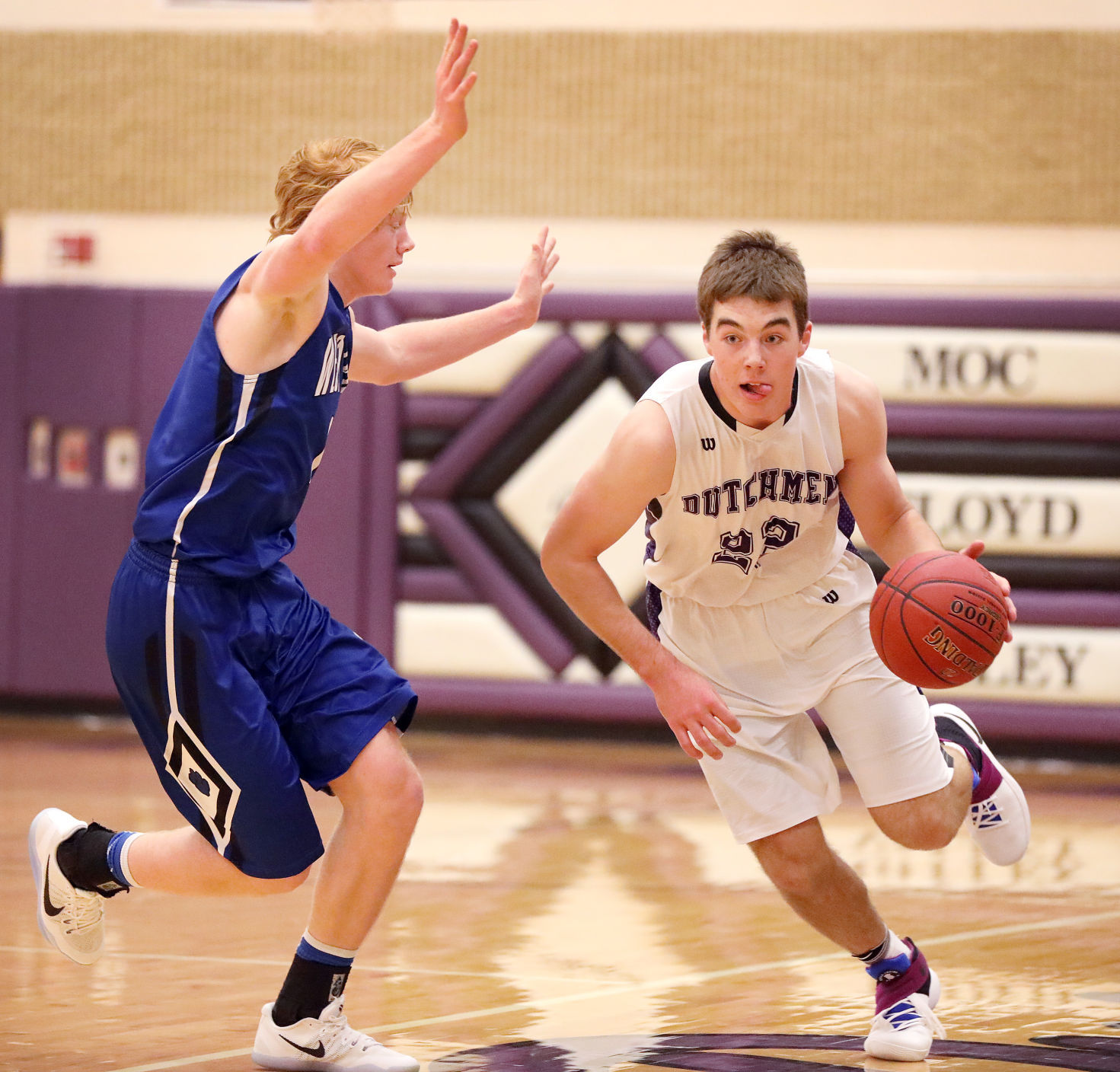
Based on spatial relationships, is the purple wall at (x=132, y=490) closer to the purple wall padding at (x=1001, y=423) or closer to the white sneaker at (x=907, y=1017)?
the purple wall padding at (x=1001, y=423)

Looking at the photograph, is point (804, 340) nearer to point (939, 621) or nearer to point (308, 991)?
point (939, 621)

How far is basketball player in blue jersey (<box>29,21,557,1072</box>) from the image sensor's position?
316 centimetres

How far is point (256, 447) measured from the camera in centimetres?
318

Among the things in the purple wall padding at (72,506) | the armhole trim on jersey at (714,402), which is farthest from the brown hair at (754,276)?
the purple wall padding at (72,506)

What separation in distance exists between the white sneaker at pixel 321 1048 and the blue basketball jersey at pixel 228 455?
0.82 meters

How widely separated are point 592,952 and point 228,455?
1.70 meters

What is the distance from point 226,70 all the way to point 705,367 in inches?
220

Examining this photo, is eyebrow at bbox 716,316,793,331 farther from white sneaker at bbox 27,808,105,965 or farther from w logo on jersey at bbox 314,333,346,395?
white sneaker at bbox 27,808,105,965

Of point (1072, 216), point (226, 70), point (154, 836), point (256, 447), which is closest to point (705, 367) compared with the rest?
point (256, 447)

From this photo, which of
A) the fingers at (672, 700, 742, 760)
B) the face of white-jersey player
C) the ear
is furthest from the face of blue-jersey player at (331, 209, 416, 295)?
the fingers at (672, 700, 742, 760)

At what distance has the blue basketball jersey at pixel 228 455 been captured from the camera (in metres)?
3.18

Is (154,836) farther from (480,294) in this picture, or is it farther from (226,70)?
(226,70)

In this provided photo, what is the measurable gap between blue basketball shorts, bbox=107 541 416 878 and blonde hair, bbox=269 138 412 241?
0.68 meters

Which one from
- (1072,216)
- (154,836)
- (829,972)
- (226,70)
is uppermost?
(226,70)
